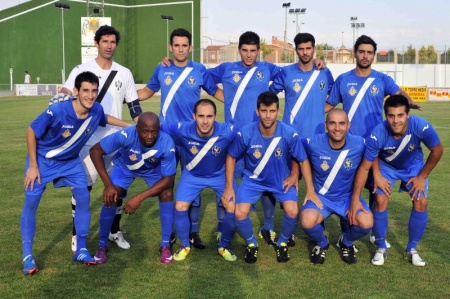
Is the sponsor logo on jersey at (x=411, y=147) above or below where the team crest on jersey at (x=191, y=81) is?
below

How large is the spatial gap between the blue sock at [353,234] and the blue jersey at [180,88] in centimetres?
214

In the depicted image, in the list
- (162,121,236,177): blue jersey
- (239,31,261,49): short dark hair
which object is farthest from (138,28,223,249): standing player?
(239,31,261,49): short dark hair

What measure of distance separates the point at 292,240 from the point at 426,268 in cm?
141

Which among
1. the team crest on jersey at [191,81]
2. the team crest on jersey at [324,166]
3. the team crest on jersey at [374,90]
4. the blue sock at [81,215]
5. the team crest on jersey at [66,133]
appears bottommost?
the blue sock at [81,215]

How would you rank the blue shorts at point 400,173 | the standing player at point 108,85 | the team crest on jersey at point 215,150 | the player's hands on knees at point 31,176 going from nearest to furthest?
the player's hands on knees at point 31,176 < the blue shorts at point 400,173 < the team crest on jersey at point 215,150 < the standing player at point 108,85

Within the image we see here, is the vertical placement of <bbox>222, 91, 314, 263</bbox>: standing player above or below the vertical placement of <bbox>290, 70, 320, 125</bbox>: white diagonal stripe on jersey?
below

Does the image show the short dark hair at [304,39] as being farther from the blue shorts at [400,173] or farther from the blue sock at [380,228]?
the blue sock at [380,228]

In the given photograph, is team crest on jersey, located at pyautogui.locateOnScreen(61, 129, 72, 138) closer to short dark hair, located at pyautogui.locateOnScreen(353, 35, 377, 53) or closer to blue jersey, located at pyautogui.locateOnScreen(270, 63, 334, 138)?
blue jersey, located at pyautogui.locateOnScreen(270, 63, 334, 138)

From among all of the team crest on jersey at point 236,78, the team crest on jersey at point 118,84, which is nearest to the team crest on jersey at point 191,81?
the team crest on jersey at point 236,78

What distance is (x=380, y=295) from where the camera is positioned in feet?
14.7

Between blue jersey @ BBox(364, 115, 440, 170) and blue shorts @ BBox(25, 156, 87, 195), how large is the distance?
2.71 meters

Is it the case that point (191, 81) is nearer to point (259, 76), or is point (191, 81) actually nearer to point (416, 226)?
point (259, 76)

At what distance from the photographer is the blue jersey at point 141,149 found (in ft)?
17.6

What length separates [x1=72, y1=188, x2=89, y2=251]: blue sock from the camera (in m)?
5.28
